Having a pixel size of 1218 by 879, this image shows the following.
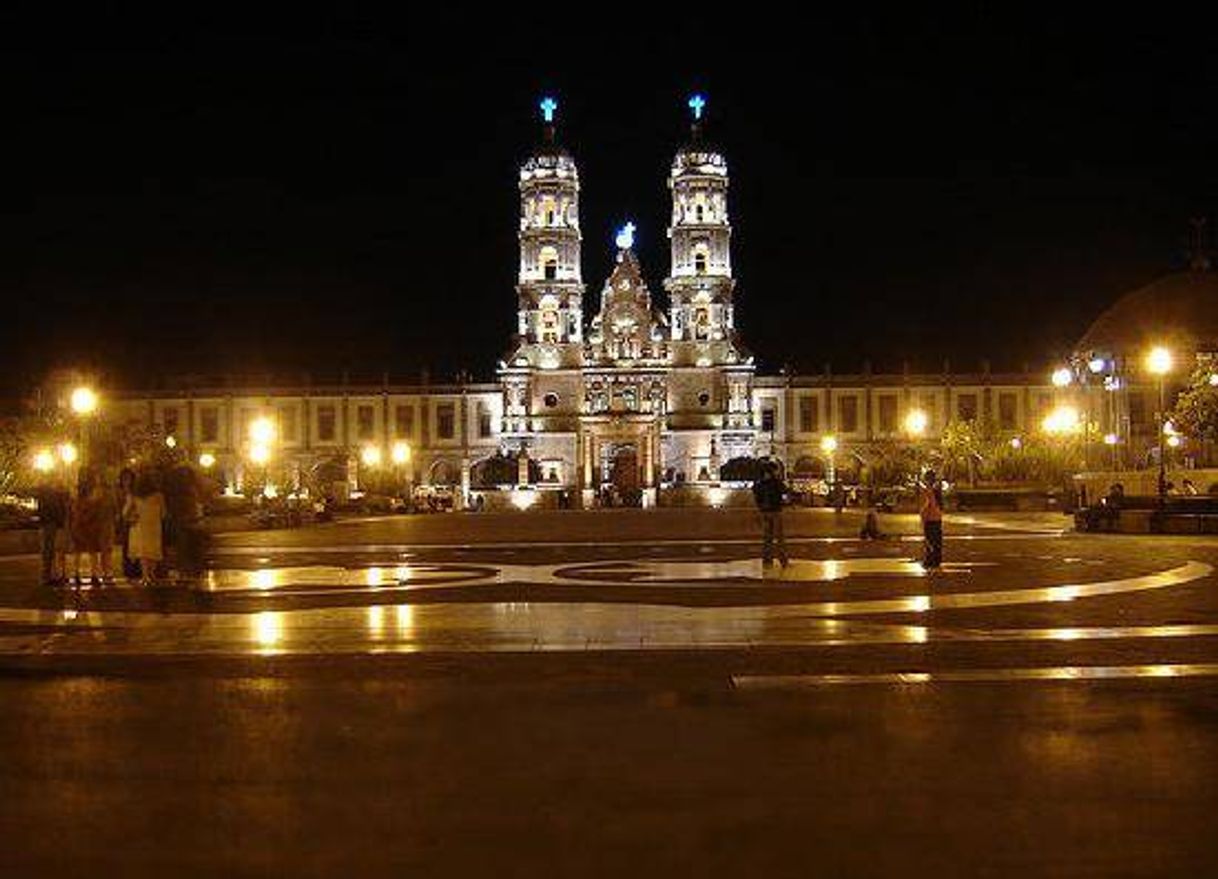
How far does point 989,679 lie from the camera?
400 inches

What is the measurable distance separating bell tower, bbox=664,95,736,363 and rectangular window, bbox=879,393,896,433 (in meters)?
15.9

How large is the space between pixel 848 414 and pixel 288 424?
134 ft

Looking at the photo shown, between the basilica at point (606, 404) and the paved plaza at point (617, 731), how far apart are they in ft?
236

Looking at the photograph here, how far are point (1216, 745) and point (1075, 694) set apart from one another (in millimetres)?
1767

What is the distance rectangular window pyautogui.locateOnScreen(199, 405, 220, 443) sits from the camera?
11138 cm

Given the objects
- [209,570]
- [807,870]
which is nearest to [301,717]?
[807,870]

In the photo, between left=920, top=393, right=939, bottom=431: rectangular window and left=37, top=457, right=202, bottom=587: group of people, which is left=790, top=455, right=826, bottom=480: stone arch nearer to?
left=920, top=393, right=939, bottom=431: rectangular window

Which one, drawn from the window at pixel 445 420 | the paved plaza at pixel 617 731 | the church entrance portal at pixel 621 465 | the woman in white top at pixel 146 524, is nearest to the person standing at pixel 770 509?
the paved plaza at pixel 617 731

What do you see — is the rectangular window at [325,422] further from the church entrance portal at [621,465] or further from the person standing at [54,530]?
the person standing at [54,530]

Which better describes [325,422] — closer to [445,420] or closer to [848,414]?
[445,420]

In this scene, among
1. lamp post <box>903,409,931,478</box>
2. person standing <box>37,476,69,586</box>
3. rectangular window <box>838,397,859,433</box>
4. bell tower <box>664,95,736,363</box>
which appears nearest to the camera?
Result: person standing <box>37,476,69,586</box>

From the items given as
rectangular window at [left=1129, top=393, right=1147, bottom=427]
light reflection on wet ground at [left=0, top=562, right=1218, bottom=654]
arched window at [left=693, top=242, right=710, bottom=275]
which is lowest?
light reflection on wet ground at [left=0, top=562, right=1218, bottom=654]

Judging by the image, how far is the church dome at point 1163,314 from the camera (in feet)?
193

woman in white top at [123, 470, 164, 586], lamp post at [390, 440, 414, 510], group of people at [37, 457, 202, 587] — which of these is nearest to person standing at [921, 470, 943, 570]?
group of people at [37, 457, 202, 587]
